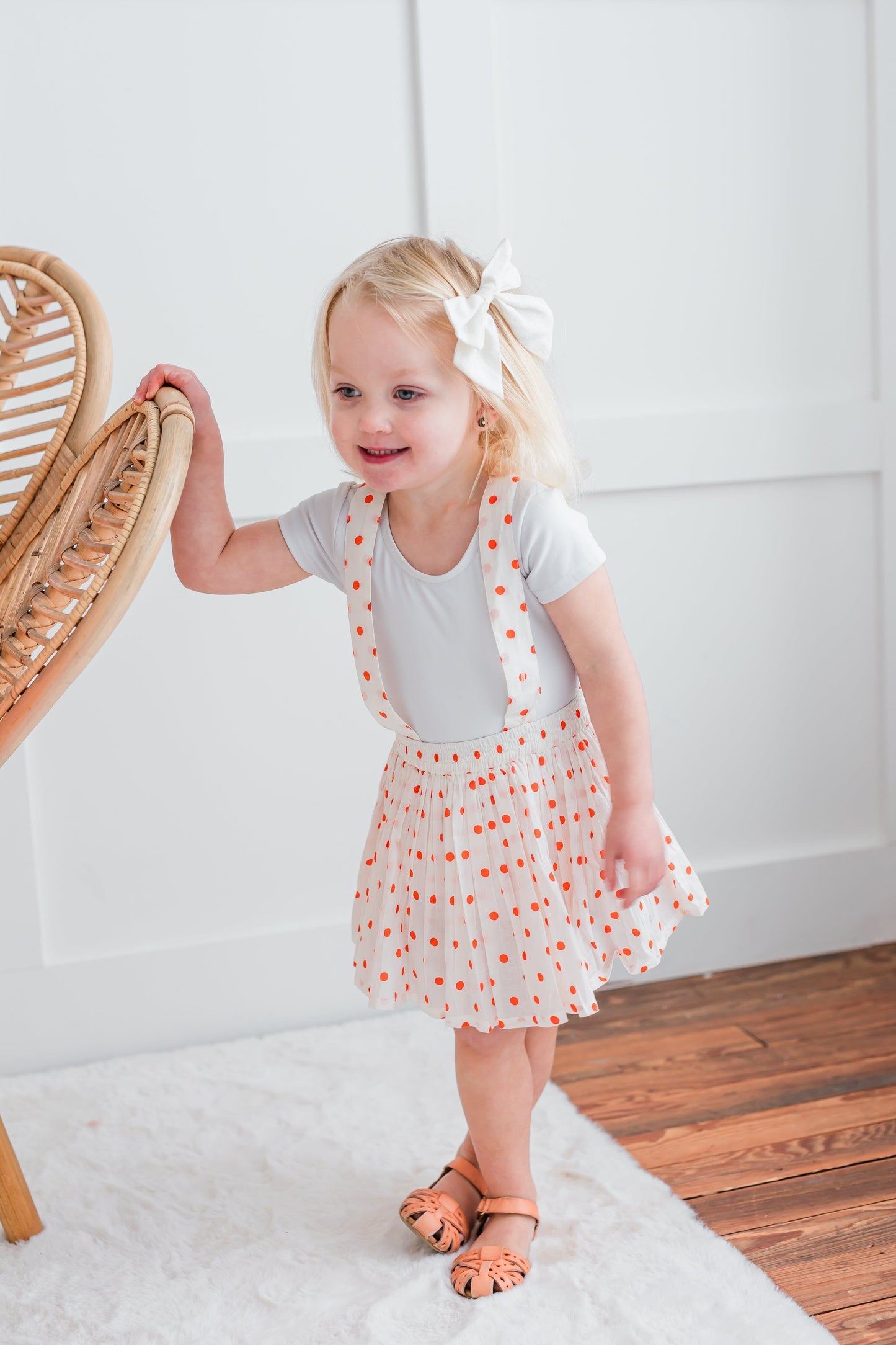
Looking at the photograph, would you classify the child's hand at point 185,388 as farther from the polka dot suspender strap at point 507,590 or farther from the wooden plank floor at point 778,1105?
the wooden plank floor at point 778,1105

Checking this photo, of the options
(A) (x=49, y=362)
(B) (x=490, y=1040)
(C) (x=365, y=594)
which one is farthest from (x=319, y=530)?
(B) (x=490, y=1040)

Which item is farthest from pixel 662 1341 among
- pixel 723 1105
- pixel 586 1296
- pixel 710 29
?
pixel 710 29

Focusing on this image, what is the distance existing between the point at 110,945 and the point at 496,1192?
25.5 inches

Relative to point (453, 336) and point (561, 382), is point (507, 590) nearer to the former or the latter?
point (453, 336)

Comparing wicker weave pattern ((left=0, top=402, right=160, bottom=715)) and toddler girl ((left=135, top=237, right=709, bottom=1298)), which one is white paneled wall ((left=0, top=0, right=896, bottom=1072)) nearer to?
toddler girl ((left=135, top=237, right=709, bottom=1298))

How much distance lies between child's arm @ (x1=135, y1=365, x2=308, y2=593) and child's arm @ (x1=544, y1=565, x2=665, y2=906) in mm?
256

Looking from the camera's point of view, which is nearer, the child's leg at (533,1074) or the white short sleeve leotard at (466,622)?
the white short sleeve leotard at (466,622)

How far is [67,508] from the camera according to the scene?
3.11ft

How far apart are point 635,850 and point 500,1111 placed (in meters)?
0.26

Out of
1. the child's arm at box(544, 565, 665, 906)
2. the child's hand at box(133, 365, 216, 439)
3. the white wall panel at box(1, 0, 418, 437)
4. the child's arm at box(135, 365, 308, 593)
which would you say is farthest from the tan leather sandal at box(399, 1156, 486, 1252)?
the white wall panel at box(1, 0, 418, 437)

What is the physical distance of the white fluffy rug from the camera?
97 cm

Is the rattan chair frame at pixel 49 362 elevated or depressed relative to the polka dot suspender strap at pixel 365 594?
elevated

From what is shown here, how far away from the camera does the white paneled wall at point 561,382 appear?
1.42m

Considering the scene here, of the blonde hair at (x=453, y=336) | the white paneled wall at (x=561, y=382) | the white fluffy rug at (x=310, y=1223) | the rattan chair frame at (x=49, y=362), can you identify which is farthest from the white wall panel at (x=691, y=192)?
the white fluffy rug at (x=310, y=1223)
